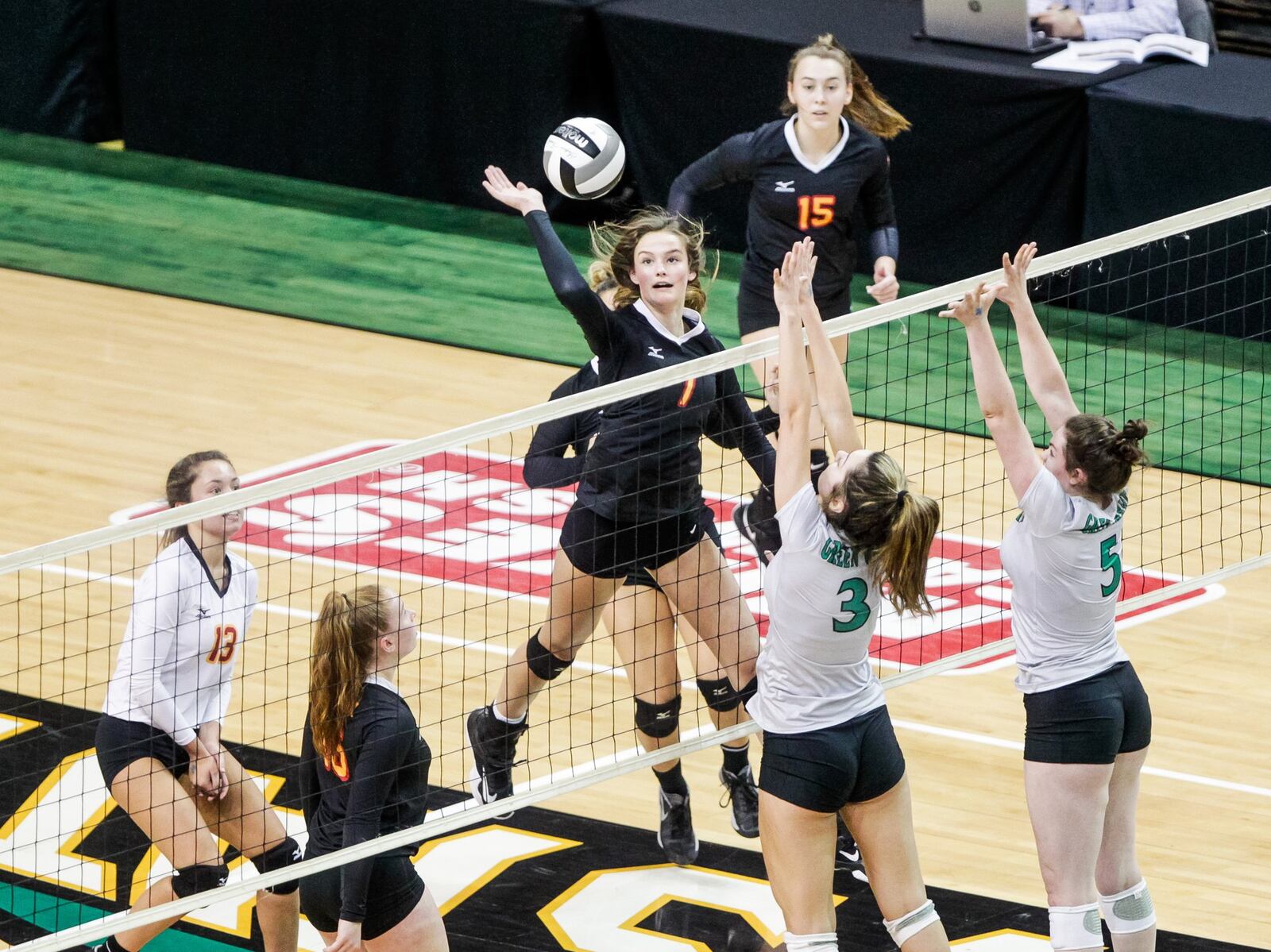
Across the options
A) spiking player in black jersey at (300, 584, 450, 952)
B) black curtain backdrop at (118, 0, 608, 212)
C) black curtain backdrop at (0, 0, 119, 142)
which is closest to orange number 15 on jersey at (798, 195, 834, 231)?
spiking player in black jersey at (300, 584, 450, 952)

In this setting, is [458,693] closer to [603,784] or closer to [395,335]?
[603,784]

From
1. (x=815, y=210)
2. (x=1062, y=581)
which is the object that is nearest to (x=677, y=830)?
(x=1062, y=581)

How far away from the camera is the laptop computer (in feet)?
40.7

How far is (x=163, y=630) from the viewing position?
19.9 ft

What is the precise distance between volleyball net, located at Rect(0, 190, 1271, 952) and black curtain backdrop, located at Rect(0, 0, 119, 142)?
6046 millimetres

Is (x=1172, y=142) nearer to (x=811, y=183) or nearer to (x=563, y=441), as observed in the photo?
(x=811, y=183)

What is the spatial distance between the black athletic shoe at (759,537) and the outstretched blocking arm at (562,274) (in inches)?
69.3

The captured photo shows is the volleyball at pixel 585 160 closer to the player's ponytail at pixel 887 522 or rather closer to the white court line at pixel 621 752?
the white court line at pixel 621 752

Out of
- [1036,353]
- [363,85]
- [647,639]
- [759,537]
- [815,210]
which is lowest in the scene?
[647,639]

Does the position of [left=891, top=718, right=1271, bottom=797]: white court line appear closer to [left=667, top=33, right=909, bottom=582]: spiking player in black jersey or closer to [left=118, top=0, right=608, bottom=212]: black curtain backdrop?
[left=667, top=33, right=909, bottom=582]: spiking player in black jersey

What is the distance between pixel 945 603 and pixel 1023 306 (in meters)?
3.20

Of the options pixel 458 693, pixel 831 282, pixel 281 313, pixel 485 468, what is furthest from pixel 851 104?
pixel 281 313

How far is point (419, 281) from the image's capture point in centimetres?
1318

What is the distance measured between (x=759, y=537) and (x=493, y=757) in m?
1.80
